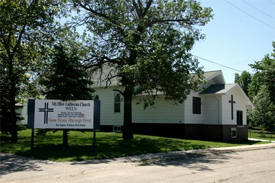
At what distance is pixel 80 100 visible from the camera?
15.3 metres

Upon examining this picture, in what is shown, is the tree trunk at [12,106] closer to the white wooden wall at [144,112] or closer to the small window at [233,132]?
the white wooden wall at [144,112]

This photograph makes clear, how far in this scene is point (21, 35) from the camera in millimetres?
19297

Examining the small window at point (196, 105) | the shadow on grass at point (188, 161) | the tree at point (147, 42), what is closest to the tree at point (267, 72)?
the small window at point (196, 105)

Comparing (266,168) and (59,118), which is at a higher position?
(59,118)

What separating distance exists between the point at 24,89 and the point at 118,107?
34.2 ft

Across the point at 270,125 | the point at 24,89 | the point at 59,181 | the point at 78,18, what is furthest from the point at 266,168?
the point at 270,125

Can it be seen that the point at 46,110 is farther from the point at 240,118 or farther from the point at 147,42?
the point at 240,118

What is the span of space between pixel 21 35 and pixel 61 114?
7213 millimetres

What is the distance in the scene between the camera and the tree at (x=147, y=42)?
55.3 feet

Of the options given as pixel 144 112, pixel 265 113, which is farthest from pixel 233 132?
pixel 265 113

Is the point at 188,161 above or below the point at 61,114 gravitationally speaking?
below

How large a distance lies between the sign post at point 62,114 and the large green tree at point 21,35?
4.89 metres

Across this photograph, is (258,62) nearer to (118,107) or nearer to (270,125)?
(270,125)

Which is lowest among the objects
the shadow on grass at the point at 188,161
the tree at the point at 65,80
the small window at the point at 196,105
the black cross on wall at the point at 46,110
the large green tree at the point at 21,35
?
the shadow on grass at the point at 188,161
